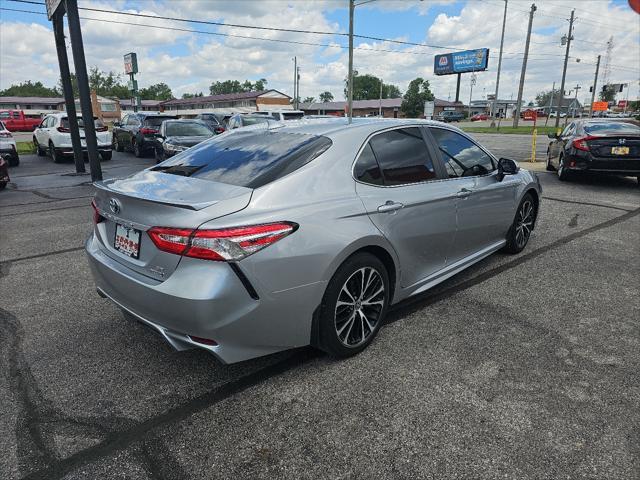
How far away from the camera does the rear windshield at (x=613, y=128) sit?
914cm

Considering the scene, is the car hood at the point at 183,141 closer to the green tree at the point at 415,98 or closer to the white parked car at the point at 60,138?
the white parked car at the point at 60,138

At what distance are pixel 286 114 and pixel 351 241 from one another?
16.1m

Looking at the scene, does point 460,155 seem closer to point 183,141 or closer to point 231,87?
point 183,141

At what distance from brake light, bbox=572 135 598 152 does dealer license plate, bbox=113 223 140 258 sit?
31.2 ft

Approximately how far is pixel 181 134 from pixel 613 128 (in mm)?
11877

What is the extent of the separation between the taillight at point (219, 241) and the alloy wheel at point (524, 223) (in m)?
3.62

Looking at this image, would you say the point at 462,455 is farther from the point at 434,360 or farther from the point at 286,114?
the point at 286,114

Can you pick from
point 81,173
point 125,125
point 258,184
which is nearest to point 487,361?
point 258,184

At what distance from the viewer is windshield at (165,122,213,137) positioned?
47.7ft

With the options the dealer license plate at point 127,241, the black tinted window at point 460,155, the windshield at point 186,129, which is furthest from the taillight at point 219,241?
the windshield at point 186,129

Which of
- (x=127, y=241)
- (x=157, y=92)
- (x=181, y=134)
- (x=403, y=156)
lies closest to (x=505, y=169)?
(x=403, y=156)

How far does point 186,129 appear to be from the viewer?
14.8 m

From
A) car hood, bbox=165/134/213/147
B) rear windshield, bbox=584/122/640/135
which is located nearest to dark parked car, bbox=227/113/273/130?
car hood, bbox=165/134/213/147

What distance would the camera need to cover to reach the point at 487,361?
3.04m
